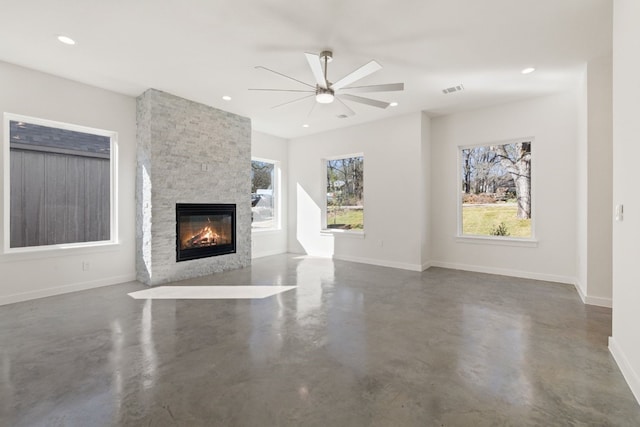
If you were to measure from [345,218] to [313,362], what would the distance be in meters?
4.72

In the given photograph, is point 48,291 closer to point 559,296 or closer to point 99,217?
point 99,217

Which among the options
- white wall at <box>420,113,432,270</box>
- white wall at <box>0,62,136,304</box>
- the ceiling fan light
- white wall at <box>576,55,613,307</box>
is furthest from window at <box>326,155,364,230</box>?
white wall at <box>0,62,136,304</box>

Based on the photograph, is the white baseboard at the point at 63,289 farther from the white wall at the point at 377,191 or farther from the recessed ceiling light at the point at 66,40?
the white wall at the point at 377,191

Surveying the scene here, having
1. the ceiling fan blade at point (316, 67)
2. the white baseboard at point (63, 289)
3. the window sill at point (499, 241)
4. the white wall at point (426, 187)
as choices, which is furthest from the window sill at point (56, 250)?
the window sill at point (499, 241)

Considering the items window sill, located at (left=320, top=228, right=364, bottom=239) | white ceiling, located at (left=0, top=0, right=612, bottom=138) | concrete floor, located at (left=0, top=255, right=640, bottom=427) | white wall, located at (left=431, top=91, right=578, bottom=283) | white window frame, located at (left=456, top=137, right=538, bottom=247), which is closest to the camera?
concrete floor, located at (left=0, top=255, right=640, bottom=427)

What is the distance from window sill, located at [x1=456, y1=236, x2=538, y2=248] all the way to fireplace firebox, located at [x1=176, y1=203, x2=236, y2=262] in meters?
4.43

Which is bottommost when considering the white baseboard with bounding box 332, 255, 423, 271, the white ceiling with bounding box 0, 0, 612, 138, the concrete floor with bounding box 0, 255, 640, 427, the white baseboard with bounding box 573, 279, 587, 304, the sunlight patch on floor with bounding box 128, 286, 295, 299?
the concrete floor with bounding box 0, 255, 640, 427

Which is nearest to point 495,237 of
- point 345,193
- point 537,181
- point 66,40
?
point 537,181

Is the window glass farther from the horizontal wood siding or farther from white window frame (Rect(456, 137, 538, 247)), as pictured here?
white window frame (Rect(456, 137, 538, 247))

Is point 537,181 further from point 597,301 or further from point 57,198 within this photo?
point 57,198

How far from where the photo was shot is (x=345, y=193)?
685 centimetres

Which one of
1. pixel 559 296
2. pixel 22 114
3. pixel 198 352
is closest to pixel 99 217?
pixel 22 114

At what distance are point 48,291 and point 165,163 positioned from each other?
2336 millimetres

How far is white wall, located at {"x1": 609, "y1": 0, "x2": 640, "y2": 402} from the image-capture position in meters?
1.90
